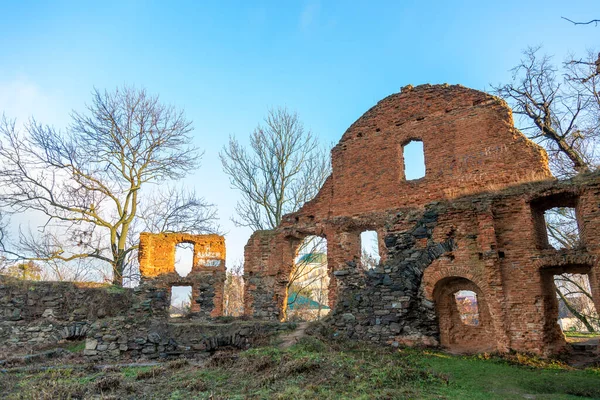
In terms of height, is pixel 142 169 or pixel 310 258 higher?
pixel 142 169

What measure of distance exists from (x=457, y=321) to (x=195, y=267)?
1010 centimetres

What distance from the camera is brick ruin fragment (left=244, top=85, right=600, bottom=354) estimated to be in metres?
9.98

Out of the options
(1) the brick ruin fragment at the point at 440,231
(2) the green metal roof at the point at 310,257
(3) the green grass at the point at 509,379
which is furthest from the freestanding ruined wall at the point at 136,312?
(2) the green metal roof at the point at 310,257

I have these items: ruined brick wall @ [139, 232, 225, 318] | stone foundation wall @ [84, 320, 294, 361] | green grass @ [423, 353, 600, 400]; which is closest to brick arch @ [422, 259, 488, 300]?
green grass @ [423, 353, 600, 400]

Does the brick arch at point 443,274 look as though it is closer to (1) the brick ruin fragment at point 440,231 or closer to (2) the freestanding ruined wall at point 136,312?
(1) the brick ruin fragment at point 440,231

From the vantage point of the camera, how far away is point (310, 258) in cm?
2219

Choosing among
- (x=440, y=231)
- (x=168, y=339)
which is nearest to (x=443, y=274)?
(x=440, y=231)

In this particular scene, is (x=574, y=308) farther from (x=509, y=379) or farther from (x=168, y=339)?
(x=168, y=339)

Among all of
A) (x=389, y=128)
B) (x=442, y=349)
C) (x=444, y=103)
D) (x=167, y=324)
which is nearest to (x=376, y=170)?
(x=389, y=128)

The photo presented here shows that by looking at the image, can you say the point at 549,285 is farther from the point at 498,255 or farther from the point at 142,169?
the point at 142,169

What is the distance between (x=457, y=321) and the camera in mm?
12023

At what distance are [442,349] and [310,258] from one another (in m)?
12.0

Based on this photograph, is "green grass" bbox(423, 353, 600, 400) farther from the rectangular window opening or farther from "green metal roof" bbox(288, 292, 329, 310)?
"green metal roof" bbox(288, 292, 329, 310)

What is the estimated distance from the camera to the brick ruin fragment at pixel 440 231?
32.7ft
